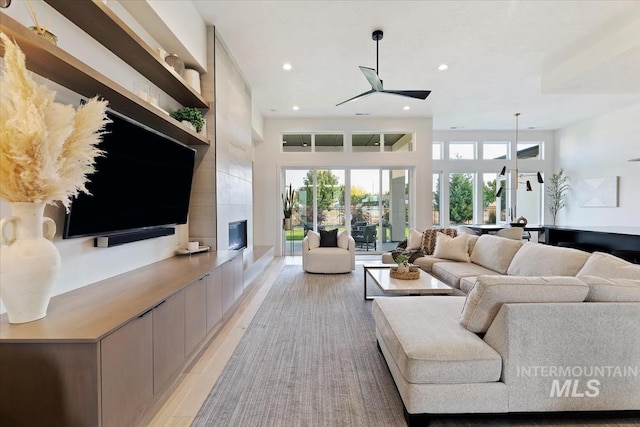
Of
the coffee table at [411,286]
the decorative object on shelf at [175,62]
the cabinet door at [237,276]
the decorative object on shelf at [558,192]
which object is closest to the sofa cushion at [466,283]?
the coffee table at [411,286]

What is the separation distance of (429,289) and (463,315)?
130 centimetres

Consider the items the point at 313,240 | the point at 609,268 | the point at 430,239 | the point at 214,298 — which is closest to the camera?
the point at 609,268

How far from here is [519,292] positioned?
68.7 inches

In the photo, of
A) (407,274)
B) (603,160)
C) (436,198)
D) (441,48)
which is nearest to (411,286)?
(407,274)

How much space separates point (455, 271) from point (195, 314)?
3149 millimetres

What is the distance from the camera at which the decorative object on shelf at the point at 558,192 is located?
849 centimetres

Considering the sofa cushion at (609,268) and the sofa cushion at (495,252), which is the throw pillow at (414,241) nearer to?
the sofa cushion at (495,252)

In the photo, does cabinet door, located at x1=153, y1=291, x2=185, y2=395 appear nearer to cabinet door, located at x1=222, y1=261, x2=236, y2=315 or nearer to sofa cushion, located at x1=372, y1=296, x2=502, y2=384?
cabinet door, located at x1=222, y1=261, x2=236, y2=315

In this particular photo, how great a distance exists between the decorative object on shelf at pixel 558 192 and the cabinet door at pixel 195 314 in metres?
9.61

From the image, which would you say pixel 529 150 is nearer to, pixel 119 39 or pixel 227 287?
pixel 227 287

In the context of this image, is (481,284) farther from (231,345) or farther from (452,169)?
(452,169)

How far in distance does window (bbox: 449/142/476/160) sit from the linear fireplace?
21.2 ft

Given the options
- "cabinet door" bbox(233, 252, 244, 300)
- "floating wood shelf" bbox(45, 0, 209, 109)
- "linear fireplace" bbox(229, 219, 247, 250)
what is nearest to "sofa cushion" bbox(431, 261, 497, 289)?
"cabinet door" bbox(233, 252, 244, 300)

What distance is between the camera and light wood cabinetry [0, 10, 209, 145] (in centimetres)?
151
